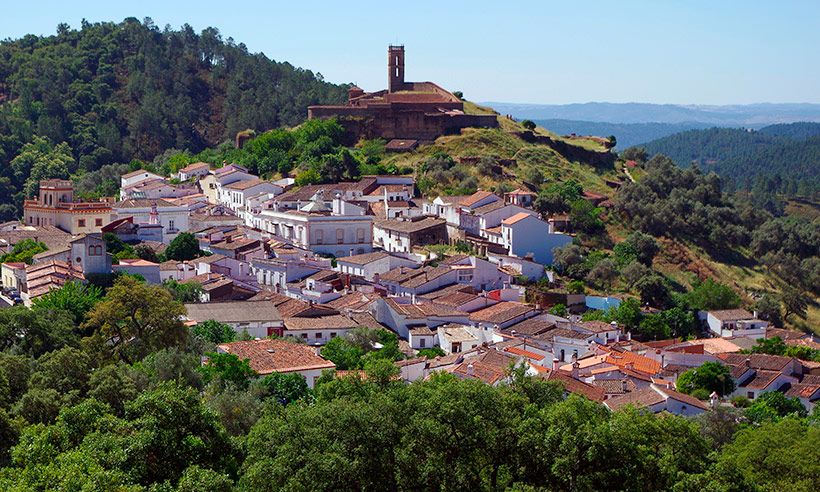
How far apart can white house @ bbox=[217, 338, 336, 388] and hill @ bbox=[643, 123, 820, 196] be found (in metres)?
97.3

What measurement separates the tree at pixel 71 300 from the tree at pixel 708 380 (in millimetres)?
17141

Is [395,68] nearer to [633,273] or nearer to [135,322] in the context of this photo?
[633,273]

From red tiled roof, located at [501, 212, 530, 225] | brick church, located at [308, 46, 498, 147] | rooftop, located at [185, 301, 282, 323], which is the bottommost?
rooftop, located at [185, 301, 282, 323]

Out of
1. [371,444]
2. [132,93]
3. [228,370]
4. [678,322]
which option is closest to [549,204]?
[678,322]

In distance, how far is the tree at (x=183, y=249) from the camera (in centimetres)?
4194

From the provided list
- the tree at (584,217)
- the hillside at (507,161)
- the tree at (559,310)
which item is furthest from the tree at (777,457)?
the hillside at (507,161)

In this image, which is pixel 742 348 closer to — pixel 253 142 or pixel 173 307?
pixel 173 307

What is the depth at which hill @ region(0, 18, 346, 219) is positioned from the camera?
253 feet

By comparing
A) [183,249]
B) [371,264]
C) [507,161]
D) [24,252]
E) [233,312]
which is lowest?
[233,312]

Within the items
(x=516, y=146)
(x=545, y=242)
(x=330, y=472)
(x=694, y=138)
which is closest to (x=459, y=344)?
(x=545, y=242)

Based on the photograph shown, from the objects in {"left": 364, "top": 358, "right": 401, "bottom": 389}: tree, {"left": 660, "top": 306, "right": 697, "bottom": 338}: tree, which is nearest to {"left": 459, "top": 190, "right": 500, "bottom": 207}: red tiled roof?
{"left": 660, "top": 306, "right": 697, "bottom": 338}: tree

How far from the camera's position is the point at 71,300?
32250 millimetres

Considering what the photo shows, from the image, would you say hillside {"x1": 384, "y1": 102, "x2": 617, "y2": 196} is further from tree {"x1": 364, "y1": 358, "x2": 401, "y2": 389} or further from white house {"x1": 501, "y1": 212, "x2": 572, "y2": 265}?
tree {"x1": 364, "y1": 358, "x2": 401, "y2": 389}

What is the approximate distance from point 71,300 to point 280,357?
654 cm
